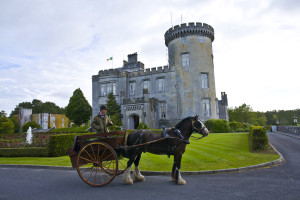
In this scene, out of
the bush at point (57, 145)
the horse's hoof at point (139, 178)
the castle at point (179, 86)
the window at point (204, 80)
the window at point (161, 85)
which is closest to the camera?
the horse's hoof at point (139, 178)

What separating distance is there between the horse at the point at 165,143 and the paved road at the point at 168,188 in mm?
437

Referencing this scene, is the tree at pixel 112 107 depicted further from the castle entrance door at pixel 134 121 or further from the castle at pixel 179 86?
the castle entrance door at pixel 134 121

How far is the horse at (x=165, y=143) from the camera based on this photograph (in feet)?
22.5

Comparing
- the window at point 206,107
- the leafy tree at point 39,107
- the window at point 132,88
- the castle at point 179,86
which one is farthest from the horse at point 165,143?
the leafy tree at point 39,107

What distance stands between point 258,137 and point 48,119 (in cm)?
6900

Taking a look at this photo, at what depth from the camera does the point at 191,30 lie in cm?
3369

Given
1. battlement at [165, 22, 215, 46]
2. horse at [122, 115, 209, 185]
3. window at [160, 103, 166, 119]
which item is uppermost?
battlement at [165, 22, 215, 46]

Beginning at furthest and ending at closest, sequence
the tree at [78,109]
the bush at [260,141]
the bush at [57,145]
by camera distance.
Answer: the tree at [78,109]
the bush at [57,145]
the bush at [260,141]

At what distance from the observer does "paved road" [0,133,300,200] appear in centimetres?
555

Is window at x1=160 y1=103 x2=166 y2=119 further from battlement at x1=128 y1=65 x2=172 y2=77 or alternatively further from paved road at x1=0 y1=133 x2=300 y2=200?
paved road at x1=0 y1=133 x2=300 y2=200

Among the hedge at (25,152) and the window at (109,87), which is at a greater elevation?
the window at (109,87)

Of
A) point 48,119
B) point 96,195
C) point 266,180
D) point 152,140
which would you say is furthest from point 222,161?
point 48,119

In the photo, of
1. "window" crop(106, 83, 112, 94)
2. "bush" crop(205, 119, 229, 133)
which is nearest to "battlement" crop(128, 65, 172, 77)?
"window" crop(106, 83, 112, 94)

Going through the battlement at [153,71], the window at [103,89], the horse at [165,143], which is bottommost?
the horse at [165,143]
